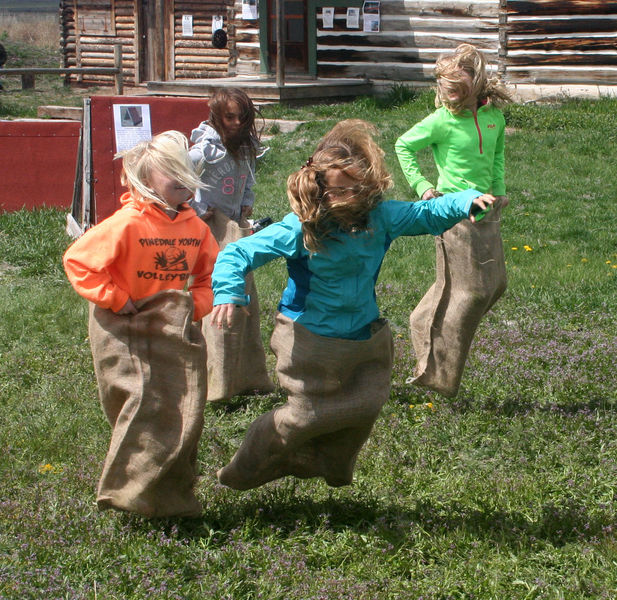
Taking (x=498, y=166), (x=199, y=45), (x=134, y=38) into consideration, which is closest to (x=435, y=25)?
(x=199, y=45)

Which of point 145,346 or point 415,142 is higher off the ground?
point 415,142

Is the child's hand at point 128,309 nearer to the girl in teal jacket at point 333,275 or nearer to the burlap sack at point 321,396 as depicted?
the girl in teal jacket at point 333,275

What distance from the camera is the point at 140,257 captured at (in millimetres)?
3637

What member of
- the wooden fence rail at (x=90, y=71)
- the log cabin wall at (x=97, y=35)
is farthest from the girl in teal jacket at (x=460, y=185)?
the log cabin wall at (x=97, y=35)

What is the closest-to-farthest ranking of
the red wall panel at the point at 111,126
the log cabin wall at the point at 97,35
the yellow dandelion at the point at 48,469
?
the yellow dandelion at the point at 48,469
the red wall panel at the point at 111,126
the log cabin wall at the point at 97,35

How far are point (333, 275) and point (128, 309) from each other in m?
0.83

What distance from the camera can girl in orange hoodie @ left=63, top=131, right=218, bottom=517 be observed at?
3.56m

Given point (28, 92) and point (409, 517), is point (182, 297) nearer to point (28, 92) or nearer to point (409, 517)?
point (409, 517)

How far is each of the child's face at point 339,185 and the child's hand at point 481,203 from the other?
442mm

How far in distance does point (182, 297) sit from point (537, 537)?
1778 mm

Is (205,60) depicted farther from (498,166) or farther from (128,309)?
(128,309)


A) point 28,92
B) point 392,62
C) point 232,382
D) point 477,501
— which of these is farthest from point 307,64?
point 477,501

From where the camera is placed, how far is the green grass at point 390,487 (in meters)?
3.38

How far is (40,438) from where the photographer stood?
4.63 m
